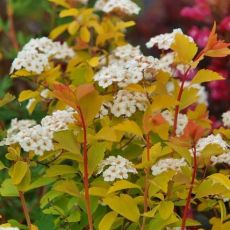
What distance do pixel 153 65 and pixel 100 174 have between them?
0.27 meters

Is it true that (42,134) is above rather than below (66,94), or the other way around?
below

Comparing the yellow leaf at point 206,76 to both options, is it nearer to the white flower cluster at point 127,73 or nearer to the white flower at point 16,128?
the white flower cluster at point 127,73

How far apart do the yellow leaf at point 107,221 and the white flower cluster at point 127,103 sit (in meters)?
0.23

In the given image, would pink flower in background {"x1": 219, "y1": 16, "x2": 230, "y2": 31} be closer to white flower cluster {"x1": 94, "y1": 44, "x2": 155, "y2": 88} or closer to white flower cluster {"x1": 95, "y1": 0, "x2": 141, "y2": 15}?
white flower cluster {"x1": 95, "y1": 0, "x2": 141, "y2": 15}

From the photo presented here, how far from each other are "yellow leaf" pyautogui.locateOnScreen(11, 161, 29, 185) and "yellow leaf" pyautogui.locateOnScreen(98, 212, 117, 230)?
0.19 meters

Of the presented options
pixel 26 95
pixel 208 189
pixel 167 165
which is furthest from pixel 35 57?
pixel 208 189

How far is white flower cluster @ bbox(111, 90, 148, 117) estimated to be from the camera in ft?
4.94

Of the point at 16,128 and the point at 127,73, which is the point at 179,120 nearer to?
the point at 127,73

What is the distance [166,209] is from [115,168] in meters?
0.14

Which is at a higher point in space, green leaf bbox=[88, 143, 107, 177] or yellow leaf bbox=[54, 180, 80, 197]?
green leaf bbox=[88, 143, 107, 177]

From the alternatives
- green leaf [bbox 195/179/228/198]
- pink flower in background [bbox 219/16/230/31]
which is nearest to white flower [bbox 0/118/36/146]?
green leaf [bbox 195/179/228/198]

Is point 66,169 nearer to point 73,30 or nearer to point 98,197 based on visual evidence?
point 98,197

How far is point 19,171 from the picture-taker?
4.65ft

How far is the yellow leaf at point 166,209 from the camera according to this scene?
1328mm
